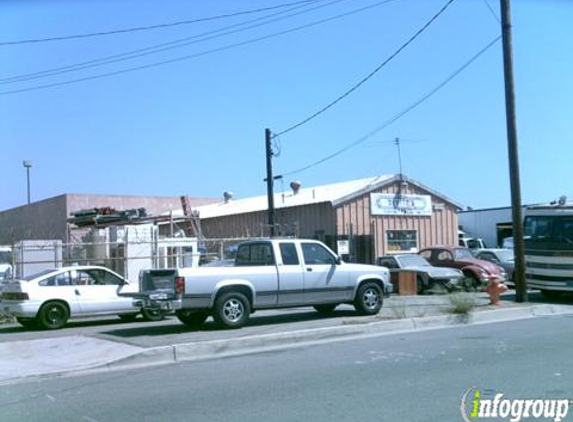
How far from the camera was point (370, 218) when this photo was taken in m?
28.9

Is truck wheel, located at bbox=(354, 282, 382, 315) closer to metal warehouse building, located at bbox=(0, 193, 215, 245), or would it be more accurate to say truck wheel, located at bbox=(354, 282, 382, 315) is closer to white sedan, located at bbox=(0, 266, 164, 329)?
white sedan, located at bbox=(0, 266, 164, 329)

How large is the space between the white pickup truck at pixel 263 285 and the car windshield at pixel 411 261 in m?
7.53

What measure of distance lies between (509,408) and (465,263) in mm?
17084

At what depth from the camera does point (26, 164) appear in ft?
155

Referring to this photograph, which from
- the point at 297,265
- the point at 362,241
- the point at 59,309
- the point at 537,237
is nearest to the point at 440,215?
the point at 362,241

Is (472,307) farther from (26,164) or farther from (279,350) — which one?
(26,164)

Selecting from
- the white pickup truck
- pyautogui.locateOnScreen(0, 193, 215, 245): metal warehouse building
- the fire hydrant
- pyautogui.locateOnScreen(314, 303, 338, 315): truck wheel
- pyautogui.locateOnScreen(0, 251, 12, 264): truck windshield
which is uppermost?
pyautogui.locateOnScreen(0, 193, 215, 245): metal warehouse building

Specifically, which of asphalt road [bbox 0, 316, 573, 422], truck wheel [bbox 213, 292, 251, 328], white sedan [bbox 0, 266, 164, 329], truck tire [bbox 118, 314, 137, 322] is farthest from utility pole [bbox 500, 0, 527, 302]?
truck tire [bbox 118, 314, 137, 322]

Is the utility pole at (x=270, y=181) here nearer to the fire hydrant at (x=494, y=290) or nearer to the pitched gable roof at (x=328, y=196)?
the pitched gable roof at (x=328, y=196)

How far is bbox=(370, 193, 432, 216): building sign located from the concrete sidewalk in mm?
13276

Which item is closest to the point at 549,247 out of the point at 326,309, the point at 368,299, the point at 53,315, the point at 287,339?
the point at 368,299

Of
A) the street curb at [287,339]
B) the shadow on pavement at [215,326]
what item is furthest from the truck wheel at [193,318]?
the street curb at [287,339]

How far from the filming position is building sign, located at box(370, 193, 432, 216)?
Result: 95.4 feet

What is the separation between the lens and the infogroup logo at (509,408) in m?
6.80
